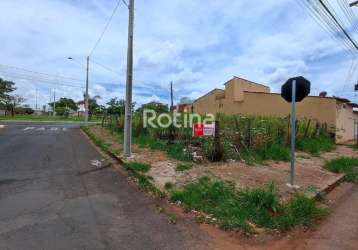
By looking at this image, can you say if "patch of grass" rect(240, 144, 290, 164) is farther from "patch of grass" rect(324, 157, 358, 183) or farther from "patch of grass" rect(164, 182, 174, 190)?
"patch of grass" rect(164, 182, 174, 190)

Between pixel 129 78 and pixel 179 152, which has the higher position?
pixel 129 78

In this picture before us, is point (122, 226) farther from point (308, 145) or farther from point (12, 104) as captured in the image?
point (12, 104)

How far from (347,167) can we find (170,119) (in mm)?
7209

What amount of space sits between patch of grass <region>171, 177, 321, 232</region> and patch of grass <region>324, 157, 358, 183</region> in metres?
4.20

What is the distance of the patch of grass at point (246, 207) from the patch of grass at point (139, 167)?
7.00 ft

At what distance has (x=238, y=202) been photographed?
5.19 meters

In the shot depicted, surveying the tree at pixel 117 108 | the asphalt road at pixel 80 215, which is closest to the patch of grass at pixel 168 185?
the asphalt road at pixel 80 215

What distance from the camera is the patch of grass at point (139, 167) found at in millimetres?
7785

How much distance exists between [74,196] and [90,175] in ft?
6.06

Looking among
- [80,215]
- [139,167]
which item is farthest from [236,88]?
[80,215]

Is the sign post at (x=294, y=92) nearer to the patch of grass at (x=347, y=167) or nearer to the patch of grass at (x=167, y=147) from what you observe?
the patch of grass at (x=347, y=167)

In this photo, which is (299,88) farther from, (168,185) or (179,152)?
(179,152)

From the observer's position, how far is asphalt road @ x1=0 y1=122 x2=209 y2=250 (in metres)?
3.73

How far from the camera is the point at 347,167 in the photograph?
9.60 m
